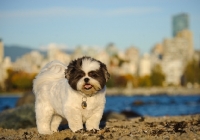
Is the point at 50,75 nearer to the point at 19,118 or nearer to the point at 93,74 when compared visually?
the point at 93,74

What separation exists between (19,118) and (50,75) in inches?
249

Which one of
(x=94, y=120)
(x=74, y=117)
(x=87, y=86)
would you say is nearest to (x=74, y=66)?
(x=87, y=86)

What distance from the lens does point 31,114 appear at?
56.5 ft

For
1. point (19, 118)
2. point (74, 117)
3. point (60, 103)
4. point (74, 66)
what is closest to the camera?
point (74, 66)

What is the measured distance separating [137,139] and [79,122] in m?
1.49

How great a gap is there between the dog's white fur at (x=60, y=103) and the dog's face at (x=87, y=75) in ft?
0.10

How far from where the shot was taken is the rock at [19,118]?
1669 centimetres

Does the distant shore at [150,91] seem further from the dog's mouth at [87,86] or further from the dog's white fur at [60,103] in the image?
the dog's mouth at [87,86]

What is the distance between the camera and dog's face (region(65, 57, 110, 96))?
8602 mm

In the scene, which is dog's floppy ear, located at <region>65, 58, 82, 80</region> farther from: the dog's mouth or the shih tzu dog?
the dog's mouth

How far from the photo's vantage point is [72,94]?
9336 mm

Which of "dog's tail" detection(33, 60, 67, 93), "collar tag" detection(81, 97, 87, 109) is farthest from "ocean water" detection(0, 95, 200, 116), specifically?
"collar tag" detection(81, 97, 87, 109)

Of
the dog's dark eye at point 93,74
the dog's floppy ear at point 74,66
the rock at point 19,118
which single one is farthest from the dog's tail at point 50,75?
the rock at point 19,118

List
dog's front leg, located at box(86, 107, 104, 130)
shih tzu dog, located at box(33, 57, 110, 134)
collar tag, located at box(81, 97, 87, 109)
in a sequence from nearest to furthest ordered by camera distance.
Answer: shih tzu dog, located at box(33, 57, 110, 134) → collar tag, located at box(81, 97, 87, 109) → dog's front leg, located at box(86, 107, 104, 130)
